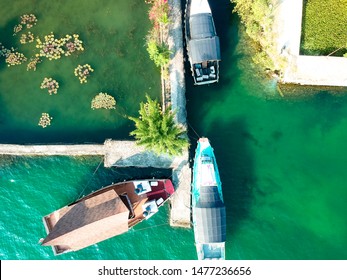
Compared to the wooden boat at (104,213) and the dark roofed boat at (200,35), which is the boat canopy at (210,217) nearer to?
the wooden boat at (104,213)

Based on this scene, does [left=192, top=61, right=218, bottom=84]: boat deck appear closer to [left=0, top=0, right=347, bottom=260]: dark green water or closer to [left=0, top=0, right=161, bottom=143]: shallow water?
[left=0, top=0, right=347, bottom=260]: dark green water

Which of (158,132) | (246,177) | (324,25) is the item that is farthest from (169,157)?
(324,25)

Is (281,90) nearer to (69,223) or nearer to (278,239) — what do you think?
(278,239)

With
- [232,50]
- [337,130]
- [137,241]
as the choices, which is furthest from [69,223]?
[337,130]

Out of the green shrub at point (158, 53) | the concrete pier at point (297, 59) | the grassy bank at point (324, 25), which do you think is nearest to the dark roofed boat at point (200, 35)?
the green shrub at point (158, 53)

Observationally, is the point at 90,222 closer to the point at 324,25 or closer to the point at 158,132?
the point at 158,132

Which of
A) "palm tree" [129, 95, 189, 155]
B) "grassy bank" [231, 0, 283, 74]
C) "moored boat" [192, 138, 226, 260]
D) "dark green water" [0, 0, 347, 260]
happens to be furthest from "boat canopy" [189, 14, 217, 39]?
"moored boat" [192, 138, 226, 260]

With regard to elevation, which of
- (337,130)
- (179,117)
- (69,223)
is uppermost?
(179,117)
